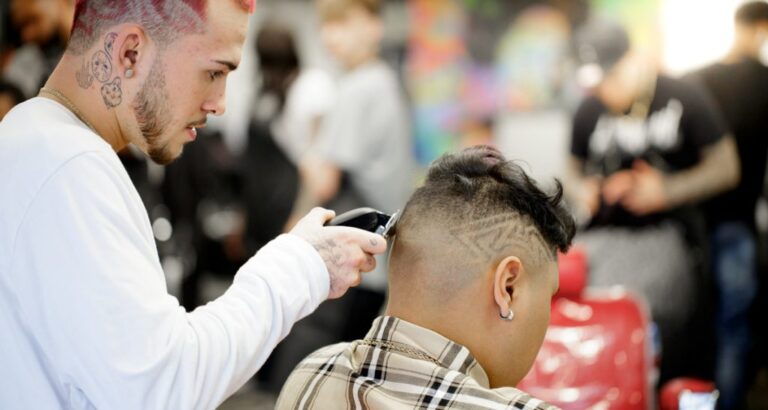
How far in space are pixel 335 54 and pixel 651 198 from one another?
1.52 metres

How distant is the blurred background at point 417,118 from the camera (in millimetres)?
3910

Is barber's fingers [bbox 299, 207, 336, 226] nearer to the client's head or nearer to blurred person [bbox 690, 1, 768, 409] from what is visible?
the client's head

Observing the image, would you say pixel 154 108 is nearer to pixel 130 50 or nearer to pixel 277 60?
pixel 130 50

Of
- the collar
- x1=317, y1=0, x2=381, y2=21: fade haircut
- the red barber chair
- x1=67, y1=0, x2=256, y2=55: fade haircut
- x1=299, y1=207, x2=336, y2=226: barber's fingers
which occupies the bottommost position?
the red barber chair

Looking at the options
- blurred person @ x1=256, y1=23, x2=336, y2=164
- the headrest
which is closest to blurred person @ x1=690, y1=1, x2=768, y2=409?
the headrest

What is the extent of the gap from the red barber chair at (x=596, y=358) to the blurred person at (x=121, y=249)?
1285 millimetres

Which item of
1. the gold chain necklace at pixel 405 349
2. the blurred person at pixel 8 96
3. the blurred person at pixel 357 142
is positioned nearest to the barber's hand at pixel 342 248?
the gold chain necklace at pixel 405 349

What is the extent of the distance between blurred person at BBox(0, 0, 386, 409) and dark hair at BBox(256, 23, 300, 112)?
312cm

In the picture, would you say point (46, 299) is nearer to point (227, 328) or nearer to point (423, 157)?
point (227, 328)

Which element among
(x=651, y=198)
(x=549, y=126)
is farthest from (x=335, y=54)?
(x=651, y=198)

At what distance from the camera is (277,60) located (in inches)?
174

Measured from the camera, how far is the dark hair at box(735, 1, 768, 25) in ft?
12.8

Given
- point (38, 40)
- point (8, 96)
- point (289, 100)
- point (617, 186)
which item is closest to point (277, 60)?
point (289, 100)

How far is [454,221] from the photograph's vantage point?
1390 millimetres
